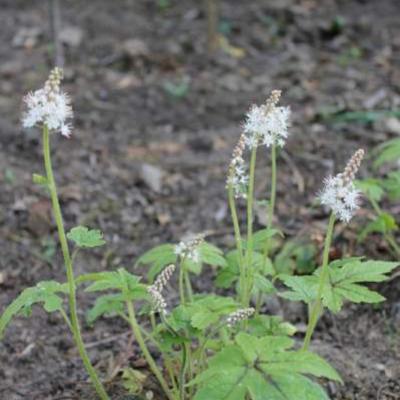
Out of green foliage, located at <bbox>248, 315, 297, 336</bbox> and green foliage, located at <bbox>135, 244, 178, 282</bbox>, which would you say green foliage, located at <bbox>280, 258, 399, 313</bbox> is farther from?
green foliage, located at <bbox>135, 244, 178, 282</bbox>

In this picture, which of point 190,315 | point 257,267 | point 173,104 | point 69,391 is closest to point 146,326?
point 69,391

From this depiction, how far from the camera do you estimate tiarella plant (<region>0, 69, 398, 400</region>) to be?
5.92ft

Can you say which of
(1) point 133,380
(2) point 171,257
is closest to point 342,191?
(2) point 171,257

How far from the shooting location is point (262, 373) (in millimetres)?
1806

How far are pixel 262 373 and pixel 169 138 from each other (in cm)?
299

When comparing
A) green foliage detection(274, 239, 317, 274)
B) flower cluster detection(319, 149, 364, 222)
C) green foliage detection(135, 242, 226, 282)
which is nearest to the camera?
flower cluster detection(319, 149, 364, 222)

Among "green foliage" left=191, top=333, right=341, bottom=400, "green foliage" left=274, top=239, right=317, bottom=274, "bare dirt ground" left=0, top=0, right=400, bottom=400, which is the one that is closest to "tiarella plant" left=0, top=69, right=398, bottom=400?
"green foliage" left=191, top=333, right=341, bottom=400

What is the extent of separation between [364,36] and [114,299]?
4.23 meters

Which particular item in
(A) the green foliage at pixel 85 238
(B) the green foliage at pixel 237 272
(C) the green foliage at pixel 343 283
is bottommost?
(B) the green foliage at pixel 237 272

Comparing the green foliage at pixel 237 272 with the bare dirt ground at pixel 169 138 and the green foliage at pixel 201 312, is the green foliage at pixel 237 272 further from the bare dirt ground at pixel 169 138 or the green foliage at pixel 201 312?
the bare dirt ground at pixel 169 138

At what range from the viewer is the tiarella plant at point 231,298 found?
1805mm

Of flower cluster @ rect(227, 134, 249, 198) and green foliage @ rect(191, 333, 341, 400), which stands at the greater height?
flower cluster @ rect(227, 134, 249, 198)

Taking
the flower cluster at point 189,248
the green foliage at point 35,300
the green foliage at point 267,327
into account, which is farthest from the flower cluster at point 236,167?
the green foliage at point 35,300

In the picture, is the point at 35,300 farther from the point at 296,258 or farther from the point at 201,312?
the point at 296,258
